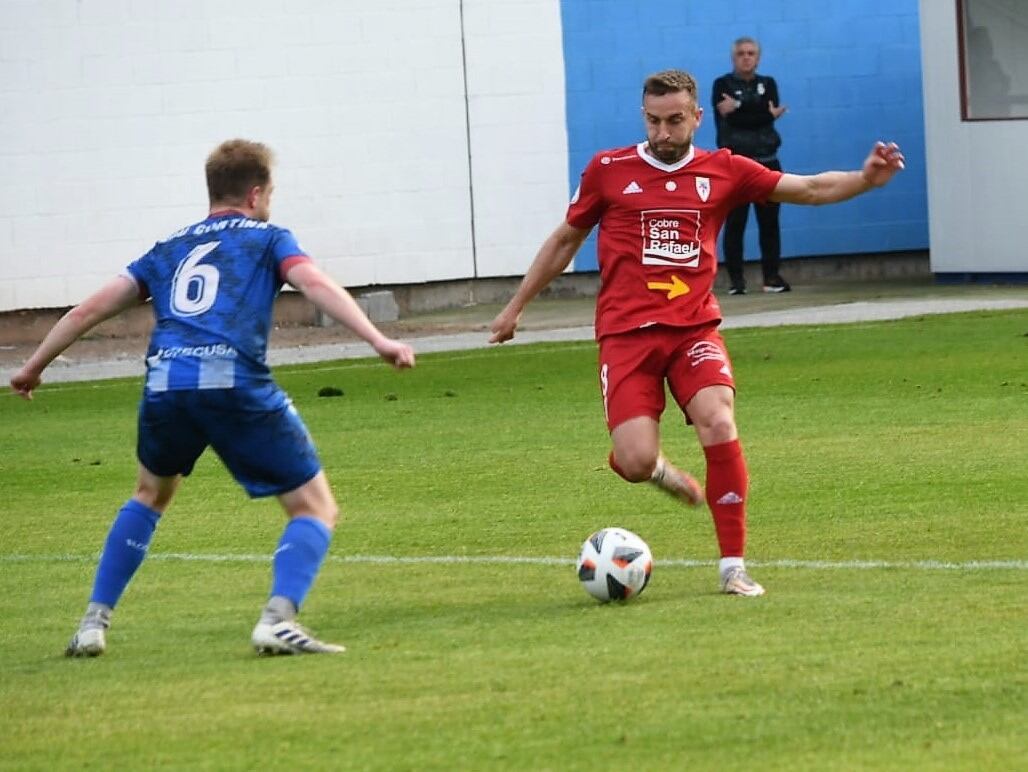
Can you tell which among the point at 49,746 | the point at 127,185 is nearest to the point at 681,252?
the point at 49,746

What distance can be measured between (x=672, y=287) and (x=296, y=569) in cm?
215

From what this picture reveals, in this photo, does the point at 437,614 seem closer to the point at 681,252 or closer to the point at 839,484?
the point at 681,252

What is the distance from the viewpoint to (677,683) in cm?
610

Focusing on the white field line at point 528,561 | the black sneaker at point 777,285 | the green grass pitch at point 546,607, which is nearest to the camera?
the green grass pitch at point 546,607

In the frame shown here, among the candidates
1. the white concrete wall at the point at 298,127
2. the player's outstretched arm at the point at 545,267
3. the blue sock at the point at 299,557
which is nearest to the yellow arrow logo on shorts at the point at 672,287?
the player's outstretched arm at the point at 545,267

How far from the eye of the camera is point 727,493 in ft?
26.0

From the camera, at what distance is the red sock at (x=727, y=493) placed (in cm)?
782

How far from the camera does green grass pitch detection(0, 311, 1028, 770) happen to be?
5574 mm

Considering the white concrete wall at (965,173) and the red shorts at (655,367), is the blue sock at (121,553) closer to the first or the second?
the red shorts at (655,367)

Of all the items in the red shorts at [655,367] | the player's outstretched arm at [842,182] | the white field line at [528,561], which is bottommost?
the white field line at [528,561]

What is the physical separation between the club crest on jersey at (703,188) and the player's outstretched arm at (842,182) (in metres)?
0.25

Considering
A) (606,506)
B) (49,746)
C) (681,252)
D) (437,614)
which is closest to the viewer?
(49,746)

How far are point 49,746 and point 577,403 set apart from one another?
30.1 ft

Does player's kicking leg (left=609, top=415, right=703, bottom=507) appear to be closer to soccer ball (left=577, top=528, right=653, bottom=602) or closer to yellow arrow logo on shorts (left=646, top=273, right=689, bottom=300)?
yellow arrow logo on shorts (left=646, top=273, right=689, bottom=300)
